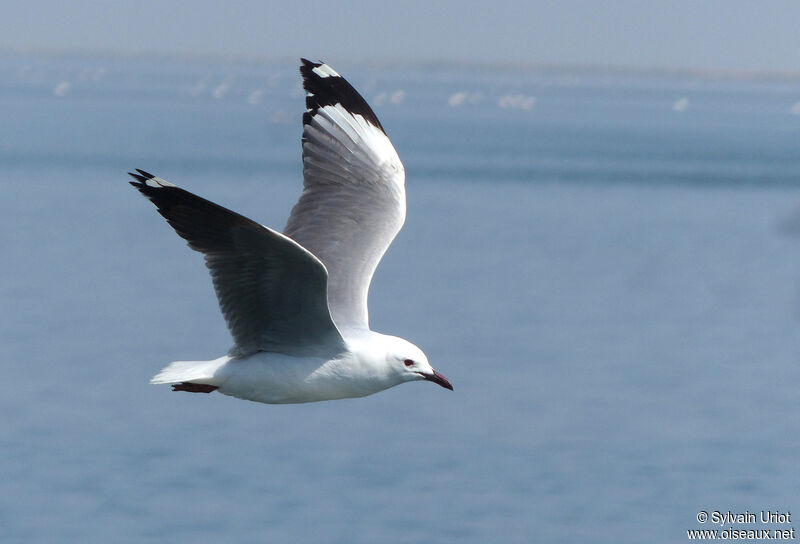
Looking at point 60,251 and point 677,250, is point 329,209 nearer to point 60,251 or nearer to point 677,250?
point 60,251

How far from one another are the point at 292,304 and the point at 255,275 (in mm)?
274

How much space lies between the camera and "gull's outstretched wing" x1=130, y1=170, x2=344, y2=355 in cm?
793

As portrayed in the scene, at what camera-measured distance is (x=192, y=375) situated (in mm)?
8555

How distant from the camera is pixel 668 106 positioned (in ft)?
650

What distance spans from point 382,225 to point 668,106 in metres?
193

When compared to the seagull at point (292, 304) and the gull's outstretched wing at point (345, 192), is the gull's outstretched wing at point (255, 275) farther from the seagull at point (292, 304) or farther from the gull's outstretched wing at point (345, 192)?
the gull's outstretched wing at point (345, 192)

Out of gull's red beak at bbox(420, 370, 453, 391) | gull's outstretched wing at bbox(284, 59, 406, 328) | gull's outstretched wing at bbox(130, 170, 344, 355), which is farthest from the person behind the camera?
gull's outstretched wing at bbox(284, 59, 406, 328)

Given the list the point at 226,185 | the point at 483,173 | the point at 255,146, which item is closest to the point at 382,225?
the point at 226,185

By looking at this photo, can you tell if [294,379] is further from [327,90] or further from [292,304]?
[327,90]


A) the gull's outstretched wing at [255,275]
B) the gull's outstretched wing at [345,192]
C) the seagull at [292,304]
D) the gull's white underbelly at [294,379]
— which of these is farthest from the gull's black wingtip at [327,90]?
the gull's white underbelly at [294,379]

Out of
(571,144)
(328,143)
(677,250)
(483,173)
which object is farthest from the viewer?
(571,144)

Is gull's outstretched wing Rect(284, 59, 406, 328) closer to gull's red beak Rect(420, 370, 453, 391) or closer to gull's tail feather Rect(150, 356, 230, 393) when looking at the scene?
gull's red beak Rect(420, 370, 453, 391)

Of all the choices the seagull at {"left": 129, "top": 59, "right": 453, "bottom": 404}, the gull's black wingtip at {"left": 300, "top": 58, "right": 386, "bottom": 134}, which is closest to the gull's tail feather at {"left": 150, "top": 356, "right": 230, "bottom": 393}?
the seagull at {"left": 129, "top": 59, "right": 453, "bottom": 404}

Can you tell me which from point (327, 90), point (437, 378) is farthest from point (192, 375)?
point (327, 90)
